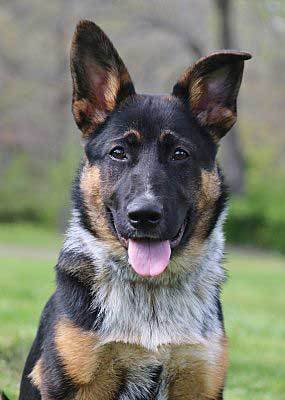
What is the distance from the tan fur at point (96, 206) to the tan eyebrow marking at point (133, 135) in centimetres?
28

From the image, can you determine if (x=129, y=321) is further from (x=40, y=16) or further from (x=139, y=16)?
(x=40, y=16)

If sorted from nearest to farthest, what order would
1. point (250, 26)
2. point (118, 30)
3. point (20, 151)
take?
point (118, 30) → point (250, 26) → point (20, 151)

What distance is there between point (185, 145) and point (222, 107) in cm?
54

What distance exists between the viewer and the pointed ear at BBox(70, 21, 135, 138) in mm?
5270

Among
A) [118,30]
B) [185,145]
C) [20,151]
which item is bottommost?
[20,151]

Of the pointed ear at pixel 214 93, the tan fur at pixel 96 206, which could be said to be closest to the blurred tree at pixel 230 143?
the pointed ear at pixel 214 93

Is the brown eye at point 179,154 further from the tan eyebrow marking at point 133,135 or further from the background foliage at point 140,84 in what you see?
the background foliage at point 140,84

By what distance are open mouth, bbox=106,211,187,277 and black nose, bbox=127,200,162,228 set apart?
120 millimetres

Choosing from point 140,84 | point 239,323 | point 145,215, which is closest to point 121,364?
point 145,215

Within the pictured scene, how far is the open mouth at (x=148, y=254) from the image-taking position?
486 cm

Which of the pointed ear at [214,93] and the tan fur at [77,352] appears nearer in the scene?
the tan fur at [77,352]

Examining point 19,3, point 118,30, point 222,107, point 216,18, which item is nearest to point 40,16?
point 19,3

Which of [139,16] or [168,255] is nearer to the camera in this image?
[168,255]

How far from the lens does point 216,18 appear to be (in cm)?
3288
